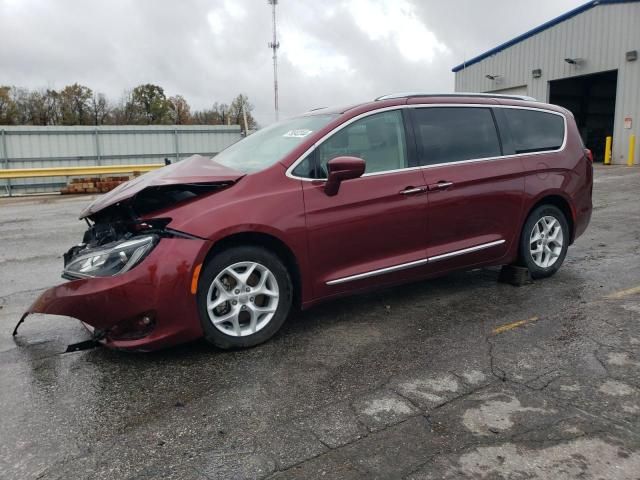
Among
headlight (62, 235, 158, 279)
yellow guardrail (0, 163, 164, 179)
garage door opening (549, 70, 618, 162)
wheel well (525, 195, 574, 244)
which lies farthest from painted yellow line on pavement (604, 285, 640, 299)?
garage door opening (549, 70, 618, 162)

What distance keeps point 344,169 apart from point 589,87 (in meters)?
28.9

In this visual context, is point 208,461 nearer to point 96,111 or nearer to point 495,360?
point 495,360

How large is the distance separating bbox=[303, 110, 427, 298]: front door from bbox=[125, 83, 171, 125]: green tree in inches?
2188

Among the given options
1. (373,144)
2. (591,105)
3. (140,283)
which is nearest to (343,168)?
(373,144)

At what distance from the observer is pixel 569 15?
21.8 meters

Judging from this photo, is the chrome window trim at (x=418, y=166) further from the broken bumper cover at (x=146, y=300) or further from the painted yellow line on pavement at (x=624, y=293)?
the painted yellow line on pavement at (x=624, y=293)

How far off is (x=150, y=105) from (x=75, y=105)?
855cm

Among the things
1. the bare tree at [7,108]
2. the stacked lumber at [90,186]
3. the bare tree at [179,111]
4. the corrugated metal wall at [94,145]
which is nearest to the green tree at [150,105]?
the bare tree at [179,111]

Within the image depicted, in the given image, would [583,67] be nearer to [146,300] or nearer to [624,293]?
[624,293]

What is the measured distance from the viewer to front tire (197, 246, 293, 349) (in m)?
3.51

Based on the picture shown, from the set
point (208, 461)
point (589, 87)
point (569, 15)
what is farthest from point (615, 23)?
point (208, 461)

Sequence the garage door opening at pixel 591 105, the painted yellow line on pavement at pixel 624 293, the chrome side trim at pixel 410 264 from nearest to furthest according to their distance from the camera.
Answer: the chrome side trim at pixel 410 264 < the painted yellow line on pavement at pixel 624 293 < the garage door opening at pixel 591 105

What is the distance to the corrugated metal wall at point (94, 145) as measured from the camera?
20.9m

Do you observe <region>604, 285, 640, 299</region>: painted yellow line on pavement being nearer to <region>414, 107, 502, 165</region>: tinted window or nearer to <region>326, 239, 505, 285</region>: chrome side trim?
<region>326, 239, 505, 285</region>: chrome side trim
